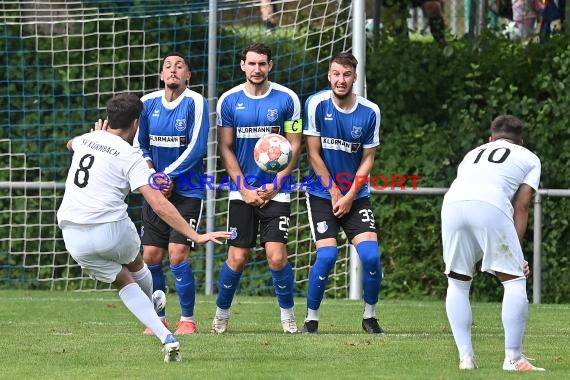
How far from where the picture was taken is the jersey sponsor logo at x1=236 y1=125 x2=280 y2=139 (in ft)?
33.1

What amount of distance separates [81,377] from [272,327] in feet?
10.8

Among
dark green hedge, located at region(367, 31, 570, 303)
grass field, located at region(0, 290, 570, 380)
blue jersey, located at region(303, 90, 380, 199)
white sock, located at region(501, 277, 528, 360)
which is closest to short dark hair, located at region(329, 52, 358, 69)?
blue jersey, located at region(303, 90, 380, 199)

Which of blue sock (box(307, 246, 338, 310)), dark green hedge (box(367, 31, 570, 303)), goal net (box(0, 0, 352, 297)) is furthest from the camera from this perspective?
goal net (box(0, 0, 352, 297))

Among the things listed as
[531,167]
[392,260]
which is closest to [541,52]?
[392,260]

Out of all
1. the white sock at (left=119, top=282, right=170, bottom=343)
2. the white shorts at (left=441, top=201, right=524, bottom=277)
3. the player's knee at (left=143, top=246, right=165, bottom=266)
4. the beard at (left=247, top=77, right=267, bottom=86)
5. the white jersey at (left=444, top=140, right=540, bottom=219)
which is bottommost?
the player's knee at (left=143, top=246, right=165, bottom=266)

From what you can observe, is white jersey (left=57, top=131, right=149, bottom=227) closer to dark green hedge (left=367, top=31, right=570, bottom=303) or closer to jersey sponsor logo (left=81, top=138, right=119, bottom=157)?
jersey sponsor logo (left=81, top=138, right=119, bottom=157)

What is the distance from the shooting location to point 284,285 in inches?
399

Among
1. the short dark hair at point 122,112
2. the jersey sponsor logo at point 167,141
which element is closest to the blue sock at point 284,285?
the jersey sponsor logo at point 167,141

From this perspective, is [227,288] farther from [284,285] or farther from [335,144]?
[335,144]

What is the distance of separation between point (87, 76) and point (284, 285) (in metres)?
6.10

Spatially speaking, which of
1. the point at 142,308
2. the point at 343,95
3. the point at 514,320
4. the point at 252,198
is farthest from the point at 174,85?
the point at 514,320

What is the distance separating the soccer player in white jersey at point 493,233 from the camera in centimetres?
775

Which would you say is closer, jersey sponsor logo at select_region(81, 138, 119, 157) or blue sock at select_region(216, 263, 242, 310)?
jersey sponsor logo at select_region(81, 138, 119, 157)

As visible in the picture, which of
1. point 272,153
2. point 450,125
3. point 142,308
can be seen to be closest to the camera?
point 142,308
